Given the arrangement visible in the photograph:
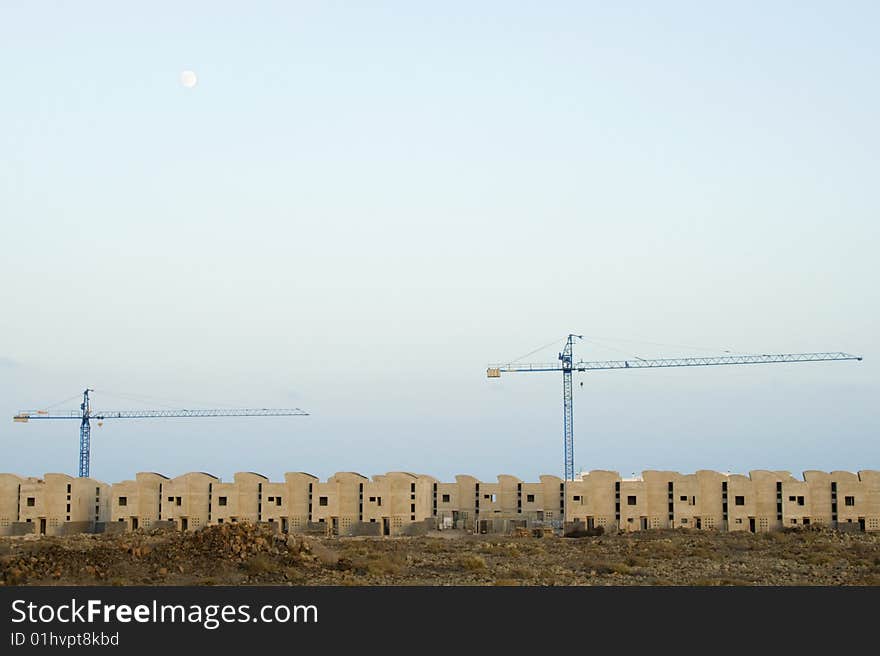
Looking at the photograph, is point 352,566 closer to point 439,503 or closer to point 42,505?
point 439,503

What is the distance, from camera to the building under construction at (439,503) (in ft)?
219

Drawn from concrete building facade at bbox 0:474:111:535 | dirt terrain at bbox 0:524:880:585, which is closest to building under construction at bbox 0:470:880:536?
concrete building facade at bbox 0:474:111:535

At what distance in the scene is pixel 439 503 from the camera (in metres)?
75.6

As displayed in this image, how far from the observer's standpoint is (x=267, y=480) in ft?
237

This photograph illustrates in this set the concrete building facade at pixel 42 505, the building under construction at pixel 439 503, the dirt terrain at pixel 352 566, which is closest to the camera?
the dirt terrain at pixel 352 566

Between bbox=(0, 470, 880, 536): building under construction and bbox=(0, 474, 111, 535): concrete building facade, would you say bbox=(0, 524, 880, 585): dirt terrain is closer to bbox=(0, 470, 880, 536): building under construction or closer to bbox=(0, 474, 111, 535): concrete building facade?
bbox=(0, 470, 880, 536): building under construction

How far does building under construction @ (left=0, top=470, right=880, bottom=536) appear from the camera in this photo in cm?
6669

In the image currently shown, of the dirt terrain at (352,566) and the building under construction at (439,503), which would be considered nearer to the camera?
the dirt terrain at (352,566)

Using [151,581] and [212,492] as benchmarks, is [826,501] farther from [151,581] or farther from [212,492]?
[151,581]

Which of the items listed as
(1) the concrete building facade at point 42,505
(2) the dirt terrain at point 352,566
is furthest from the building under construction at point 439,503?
(2) the dirt terrain at point 352,566

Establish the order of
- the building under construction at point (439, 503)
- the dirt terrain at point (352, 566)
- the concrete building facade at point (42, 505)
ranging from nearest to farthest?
1. the dirt terrain at point (352, 566)
2. the building under construction at point (439, 503)
3. the concrete building facade at point (42, 505)

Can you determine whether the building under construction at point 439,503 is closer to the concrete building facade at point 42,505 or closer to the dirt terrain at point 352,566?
the concrete building facade at point 42,505
